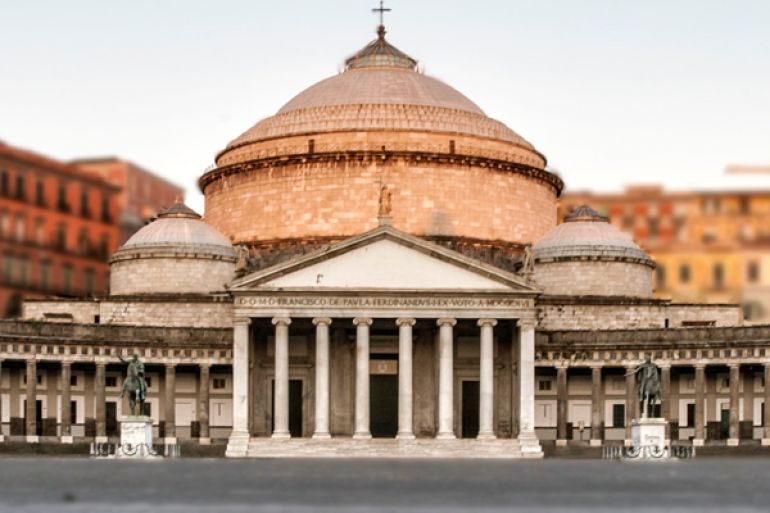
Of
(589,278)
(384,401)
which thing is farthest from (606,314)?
(384,401)

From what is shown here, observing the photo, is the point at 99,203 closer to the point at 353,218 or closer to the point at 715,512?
the point at 715,512

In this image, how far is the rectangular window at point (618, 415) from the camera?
110500mm

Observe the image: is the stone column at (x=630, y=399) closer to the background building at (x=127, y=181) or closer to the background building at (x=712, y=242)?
the background building at (x=127, y=181)

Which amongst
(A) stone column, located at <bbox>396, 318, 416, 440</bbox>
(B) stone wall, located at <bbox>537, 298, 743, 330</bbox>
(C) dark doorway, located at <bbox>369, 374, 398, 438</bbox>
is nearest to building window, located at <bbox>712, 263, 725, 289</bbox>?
(A) stone column, located at <bbox>396, 318, 416, 440</bbox>

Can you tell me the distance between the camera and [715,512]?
4503cm

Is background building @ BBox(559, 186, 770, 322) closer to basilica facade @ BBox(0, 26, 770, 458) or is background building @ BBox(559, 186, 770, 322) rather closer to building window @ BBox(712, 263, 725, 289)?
building window @ BBox(712, 263, 725, 289)

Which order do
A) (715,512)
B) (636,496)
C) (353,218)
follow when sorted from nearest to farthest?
1. (715,512)
2. (636,496)
3. (353,218)

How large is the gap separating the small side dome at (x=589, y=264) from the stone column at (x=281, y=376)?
22.1 meters

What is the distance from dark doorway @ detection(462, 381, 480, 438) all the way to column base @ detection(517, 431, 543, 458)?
20.6 feet

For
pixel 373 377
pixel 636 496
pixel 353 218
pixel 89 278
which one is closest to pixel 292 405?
pixel 373 377

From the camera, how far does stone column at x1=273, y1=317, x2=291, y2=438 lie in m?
102

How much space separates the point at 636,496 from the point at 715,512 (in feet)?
27.1

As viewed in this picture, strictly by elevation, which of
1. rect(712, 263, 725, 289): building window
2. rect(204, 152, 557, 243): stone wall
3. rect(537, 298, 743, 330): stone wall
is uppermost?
rect(204, 152, 557, 243): stone wall

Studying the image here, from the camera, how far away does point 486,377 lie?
10338 cm
